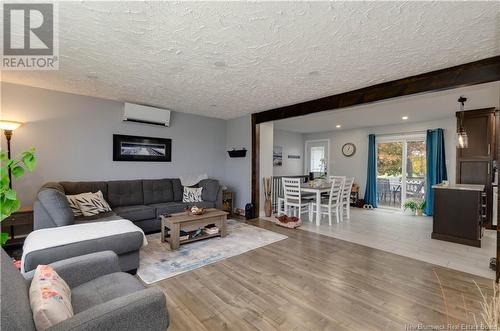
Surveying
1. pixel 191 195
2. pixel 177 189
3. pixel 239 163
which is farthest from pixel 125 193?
pixel 239 163

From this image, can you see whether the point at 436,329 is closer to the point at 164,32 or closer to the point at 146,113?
the point at 164,32

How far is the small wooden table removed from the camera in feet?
10.6

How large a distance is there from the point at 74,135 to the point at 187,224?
2596 millimetres

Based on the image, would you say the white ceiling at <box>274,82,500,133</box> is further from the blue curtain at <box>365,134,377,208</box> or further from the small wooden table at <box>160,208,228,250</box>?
the small wooden table at <box>160,208,228,250</box>

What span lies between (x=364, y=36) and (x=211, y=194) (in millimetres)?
3705

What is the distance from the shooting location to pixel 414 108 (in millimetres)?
4613

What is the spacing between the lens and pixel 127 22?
6.30 ft

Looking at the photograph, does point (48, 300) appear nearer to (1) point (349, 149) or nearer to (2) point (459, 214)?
(2) point (459, 214)

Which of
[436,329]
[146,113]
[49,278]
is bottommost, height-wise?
[436,329]

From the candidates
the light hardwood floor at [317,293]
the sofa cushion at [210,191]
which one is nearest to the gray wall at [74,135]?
the sofa cushion at [210,191]

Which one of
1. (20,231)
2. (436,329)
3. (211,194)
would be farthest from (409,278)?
(20,231)

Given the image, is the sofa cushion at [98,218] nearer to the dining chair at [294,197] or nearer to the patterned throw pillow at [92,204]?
the patterned throw pillow at [92,204]

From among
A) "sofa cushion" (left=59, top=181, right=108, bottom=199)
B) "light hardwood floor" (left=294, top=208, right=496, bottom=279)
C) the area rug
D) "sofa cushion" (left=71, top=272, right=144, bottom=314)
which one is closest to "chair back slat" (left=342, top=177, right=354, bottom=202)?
"light hardwood floor" (left=294, top=208, right=496, bottom=279)

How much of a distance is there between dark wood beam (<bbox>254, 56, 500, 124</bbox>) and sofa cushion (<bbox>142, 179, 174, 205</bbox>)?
3018 mm
